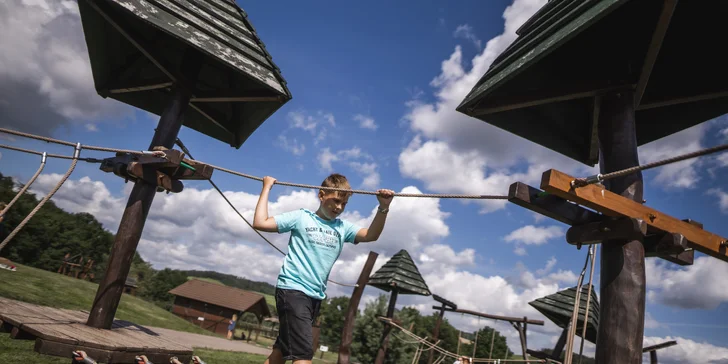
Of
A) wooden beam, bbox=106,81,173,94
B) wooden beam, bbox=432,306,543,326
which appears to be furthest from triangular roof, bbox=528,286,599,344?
wooden beam, bbox=106,81,173,94

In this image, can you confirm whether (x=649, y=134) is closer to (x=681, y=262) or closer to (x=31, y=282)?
(x=681, y=262)

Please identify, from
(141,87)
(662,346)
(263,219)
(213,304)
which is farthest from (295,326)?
(213,304)

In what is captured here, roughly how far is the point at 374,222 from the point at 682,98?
347cm

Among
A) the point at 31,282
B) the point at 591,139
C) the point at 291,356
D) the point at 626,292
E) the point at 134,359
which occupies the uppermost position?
the point at 591,139

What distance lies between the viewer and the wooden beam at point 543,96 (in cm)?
394

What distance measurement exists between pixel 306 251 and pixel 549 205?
6.47ft

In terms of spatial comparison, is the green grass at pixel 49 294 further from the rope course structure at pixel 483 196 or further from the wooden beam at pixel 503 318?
the wooden beam at pixel 503 318

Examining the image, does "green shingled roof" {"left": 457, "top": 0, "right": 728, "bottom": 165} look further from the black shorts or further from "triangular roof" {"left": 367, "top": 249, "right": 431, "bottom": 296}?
"triangular roof" {"left": 367, "top": 249, "right": 431, "bottom": 296}

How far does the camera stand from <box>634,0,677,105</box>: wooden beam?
10.2 feet

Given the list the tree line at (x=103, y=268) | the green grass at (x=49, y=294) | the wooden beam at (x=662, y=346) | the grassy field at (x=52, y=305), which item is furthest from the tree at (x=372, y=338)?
the wooden beam at (x=662, y=346)

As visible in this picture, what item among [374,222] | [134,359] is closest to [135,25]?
[134,359]

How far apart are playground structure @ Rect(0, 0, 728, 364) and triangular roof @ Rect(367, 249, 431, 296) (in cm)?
687

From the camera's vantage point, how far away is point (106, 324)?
15.5 ft

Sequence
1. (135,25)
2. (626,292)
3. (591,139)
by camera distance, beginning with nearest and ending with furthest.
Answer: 1. (626,292)
2. (591,139)
3. (135,25)
